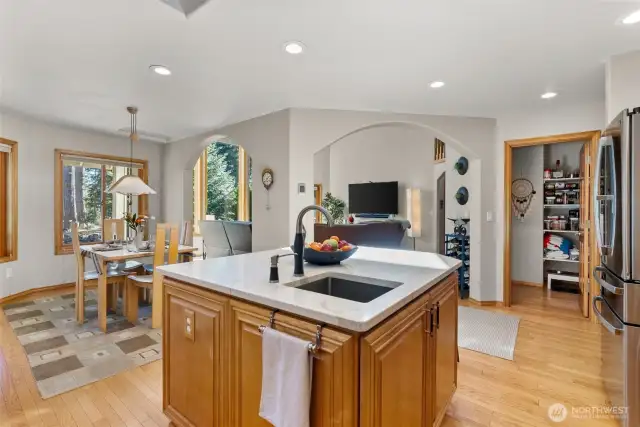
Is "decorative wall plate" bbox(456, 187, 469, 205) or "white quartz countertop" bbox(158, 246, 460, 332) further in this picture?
"decorative wall plate" bbox(456, 187, 469, 205)

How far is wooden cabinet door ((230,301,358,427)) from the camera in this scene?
105 cm

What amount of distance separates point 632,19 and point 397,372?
261 centimetres

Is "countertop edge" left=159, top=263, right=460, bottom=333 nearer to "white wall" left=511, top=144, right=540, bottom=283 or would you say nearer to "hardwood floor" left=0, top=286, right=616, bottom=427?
"hardwood floor" left=0, top=286, right=616, bottom=427

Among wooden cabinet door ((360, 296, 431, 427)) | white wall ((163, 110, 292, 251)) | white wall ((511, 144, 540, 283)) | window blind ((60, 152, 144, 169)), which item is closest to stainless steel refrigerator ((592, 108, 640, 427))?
wooden cabinet door ((360, 296, 431, 427))

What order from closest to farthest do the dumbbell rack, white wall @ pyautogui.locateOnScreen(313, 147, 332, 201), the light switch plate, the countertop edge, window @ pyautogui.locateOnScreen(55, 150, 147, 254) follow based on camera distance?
1. the countertop edge
2. the light switch plate
3. the dumbbell rack
4. window @ pyautogui.locateOnScreen(55, 150, 147, 254)
5. white wall @ pyautogui.locateOnScreen(313, 147, 332, 201)

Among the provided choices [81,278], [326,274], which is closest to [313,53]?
[326,274]

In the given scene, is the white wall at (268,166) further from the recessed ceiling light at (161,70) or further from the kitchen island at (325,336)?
the kitchen island at (325,336)

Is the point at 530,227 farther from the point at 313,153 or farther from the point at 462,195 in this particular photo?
the point at 313,153

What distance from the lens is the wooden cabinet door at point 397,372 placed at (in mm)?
1052

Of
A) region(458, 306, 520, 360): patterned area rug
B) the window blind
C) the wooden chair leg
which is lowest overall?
region(458, 306, 520, 360): patterned area rug

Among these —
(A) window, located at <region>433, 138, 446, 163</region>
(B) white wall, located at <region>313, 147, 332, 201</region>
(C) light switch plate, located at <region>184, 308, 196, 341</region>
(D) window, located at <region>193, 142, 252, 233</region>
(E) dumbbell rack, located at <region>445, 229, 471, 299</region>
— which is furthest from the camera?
(B) white wall, located at <region>313, 147, 332, 201</region>

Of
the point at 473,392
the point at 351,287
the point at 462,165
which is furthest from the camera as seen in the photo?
the point at 462,165

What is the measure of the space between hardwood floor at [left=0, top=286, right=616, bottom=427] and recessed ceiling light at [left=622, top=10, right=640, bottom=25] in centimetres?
244

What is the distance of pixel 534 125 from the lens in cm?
386
